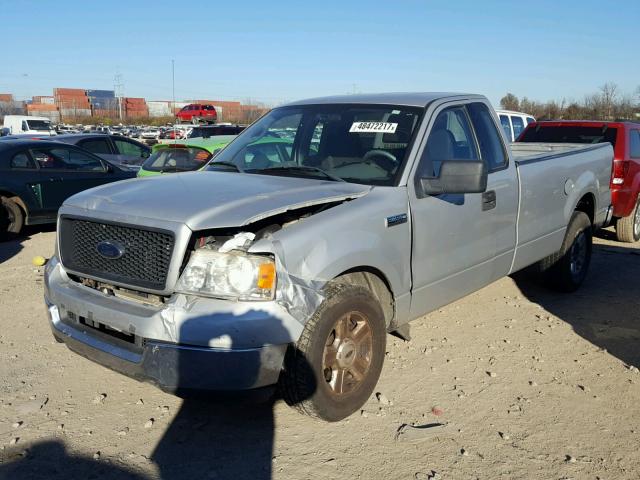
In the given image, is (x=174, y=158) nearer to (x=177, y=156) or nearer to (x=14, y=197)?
(x=177, y=156)

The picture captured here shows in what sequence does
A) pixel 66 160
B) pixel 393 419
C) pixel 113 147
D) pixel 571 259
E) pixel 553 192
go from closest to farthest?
pixel 393 419, pixel 553 192, pixel 571 259, pixel 66 160, pixel 113 147

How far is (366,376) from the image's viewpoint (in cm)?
370

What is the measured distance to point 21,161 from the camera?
31.3 feet

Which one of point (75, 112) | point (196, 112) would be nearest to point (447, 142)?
point (196, 112)

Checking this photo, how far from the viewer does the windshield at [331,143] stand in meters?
4.15

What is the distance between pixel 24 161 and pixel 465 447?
28.7 ft

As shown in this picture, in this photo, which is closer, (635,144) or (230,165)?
(230,165)

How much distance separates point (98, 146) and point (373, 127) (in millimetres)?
10755

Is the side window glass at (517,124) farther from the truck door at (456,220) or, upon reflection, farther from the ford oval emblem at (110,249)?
the ford oval emblem at (110,249)

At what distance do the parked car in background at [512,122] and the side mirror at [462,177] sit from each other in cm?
1112

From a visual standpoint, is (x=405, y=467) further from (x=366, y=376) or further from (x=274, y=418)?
(x=274, y=418)

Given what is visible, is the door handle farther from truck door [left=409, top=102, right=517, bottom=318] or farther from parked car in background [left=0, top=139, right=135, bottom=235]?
parked car in background [left=0, top=139, right=135, bottom=235]

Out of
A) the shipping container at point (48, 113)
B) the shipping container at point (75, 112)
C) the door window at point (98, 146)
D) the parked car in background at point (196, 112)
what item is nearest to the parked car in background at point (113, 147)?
the door window at point (98, 146)

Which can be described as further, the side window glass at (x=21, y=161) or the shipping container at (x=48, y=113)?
the shipping container at (x=48, y=113)
